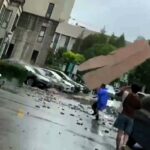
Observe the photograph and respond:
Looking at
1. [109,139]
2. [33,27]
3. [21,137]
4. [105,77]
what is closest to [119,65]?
[105,77]

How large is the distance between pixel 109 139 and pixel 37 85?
76.6 ft

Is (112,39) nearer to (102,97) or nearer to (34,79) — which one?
(34,79)

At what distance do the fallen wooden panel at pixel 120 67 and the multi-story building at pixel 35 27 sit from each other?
65.3m

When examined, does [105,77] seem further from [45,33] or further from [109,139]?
[45,33]

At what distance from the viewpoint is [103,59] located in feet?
19.4

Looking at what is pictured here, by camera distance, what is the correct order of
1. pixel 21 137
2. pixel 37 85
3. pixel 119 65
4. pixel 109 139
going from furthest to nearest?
1. pixel 37 85
2. pixel 109 139
3. pixel 21 137
4. pixel 119 65

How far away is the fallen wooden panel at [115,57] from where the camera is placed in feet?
19.0

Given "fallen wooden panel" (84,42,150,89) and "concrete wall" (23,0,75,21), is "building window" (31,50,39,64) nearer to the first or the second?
"concrete wall" (23,0,75,21)

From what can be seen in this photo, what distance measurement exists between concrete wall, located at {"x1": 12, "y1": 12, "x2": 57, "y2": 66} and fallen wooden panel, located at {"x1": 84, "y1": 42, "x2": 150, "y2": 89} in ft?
214

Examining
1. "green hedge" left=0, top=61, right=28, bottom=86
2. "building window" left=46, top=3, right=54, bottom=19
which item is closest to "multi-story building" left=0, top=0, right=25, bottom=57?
"building window" left=46, top=3, right=54, bottom=19

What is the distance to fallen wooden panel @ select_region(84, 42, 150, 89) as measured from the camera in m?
5.67

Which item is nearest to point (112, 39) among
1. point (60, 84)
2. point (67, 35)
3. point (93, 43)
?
point (67, 35)

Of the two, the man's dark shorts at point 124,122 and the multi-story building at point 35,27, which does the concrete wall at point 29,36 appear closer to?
the multi-story building at point 35,27

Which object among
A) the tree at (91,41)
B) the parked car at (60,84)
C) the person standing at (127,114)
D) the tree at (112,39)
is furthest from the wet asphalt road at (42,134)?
→ the tree at (112,39)
